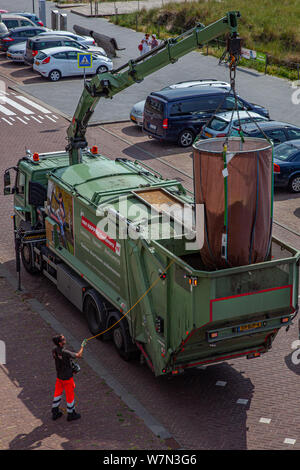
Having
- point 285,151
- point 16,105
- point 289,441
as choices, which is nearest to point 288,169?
point 285,151

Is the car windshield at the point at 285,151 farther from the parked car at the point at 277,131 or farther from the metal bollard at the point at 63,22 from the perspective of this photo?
the metal bollard at the point at 63,22

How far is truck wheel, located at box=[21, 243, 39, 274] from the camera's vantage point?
18.0 meters

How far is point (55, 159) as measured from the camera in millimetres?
18531

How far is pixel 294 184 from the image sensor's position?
933 inches

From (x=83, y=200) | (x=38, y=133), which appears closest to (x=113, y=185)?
(x=83, y=200)

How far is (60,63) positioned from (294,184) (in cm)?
1739

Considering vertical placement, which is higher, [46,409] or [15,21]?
[15,21]

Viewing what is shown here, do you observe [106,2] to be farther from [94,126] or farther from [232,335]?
[232,335]

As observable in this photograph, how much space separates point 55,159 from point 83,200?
3.88 m

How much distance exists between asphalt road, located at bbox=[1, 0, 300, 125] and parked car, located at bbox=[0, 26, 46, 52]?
5.08 meters

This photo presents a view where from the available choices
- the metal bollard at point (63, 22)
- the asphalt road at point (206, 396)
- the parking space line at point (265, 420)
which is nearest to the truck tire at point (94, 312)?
the asphalt road at point (206, 396)

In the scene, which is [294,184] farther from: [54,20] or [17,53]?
[54,20]

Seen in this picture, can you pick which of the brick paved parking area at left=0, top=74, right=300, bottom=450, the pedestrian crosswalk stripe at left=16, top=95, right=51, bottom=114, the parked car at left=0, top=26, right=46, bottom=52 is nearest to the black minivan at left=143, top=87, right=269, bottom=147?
the pedestrian crosswalk stripe at left=16, top=95, right=51, bottom=114

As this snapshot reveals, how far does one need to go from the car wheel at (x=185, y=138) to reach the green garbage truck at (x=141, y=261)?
32.4 feet
